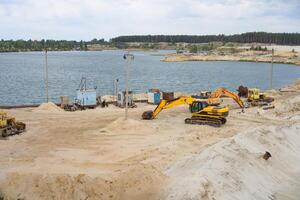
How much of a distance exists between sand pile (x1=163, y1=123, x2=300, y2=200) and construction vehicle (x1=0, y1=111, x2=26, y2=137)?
11.5 metres

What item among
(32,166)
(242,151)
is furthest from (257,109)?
(32,166)

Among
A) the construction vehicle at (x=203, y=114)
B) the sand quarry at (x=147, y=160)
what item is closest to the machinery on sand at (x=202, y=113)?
the construction vehicle at (x=203, y=114)

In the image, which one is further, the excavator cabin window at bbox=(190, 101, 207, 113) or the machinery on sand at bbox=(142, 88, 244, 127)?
the excavator cabin window at bbox=(190, 101, 207, 113)

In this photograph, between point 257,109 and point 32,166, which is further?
point 257,109

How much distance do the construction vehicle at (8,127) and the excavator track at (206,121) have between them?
36.9 ft

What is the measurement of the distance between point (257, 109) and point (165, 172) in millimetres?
21371

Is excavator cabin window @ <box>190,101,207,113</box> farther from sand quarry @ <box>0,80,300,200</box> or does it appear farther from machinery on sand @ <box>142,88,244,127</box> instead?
sand quarry @ <box>0,80,300,200</box>

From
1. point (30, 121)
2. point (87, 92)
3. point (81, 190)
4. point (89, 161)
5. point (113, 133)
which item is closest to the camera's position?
point (81, 190)

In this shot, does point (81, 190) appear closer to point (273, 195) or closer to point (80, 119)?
point (273, 195)

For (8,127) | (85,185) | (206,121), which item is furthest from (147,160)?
(206,121)

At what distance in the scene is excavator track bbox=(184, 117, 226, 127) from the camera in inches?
1237

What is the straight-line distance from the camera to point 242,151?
22844mm

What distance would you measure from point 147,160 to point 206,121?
10932mm

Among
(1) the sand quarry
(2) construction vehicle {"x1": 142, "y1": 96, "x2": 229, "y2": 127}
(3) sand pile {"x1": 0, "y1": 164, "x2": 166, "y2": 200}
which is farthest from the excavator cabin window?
(3) sand pile {"x1": 0, "y1": 164, "x2": 166, "y2": 200}
